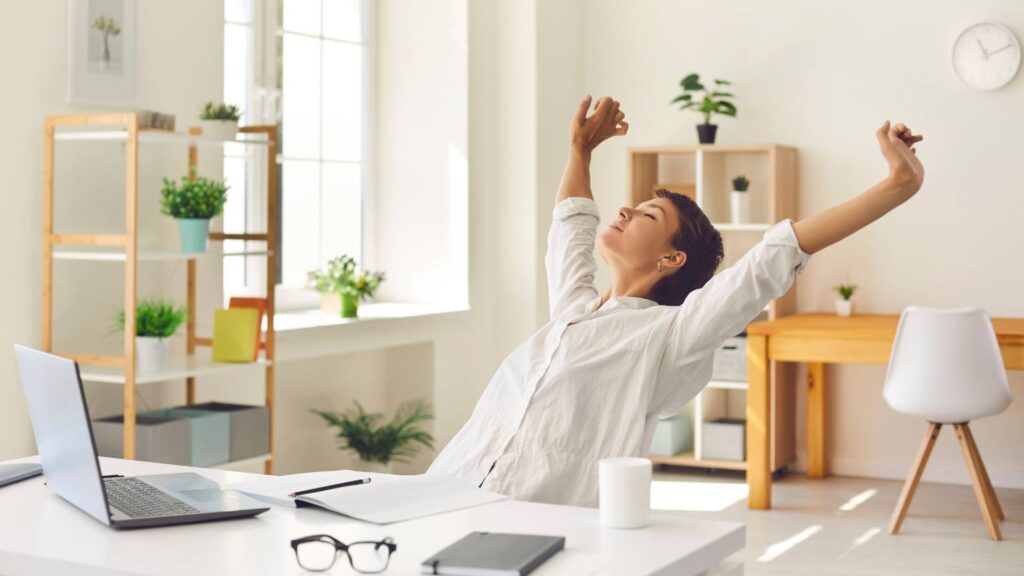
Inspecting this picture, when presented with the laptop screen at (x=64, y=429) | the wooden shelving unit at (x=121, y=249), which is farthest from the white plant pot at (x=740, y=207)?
the laptop screen at (x=64, y=429)

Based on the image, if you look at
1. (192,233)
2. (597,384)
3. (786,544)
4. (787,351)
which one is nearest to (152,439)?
(192,233)

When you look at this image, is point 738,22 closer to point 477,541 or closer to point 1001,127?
point 1001,127

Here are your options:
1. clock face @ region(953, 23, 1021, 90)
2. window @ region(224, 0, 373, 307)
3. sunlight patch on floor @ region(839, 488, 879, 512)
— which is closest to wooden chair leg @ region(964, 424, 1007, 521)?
sunlight patch on floor @ region(839, 488, 879, 512)

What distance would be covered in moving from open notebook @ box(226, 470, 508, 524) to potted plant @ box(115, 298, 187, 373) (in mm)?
1710

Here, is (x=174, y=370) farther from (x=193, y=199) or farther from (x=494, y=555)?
(x=494, y=555)

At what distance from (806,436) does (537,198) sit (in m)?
1.65

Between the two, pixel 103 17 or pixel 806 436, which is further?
pixel 806 436

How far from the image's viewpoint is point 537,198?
572cm

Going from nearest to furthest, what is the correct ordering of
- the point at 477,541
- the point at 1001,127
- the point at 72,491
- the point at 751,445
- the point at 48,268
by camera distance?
the point at 477,541, the point at 72,491, the point at 48,268, the point at 751,445, the point at 1001,127

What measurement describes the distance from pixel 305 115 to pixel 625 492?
3.87m

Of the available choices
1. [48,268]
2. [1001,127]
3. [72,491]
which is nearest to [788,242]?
[72,491]

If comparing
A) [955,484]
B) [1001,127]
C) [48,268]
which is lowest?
[955,484]

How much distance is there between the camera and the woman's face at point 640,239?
2324mm

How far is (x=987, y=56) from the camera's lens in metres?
5.25
